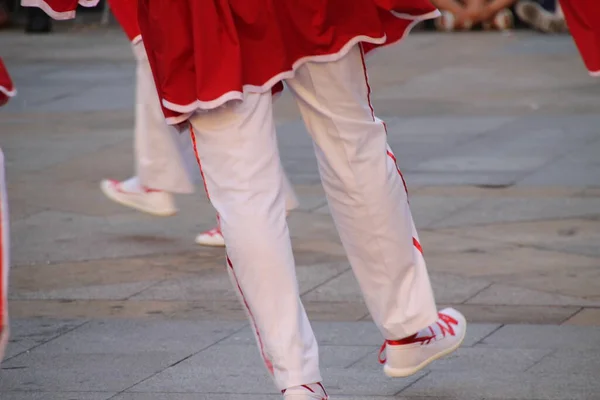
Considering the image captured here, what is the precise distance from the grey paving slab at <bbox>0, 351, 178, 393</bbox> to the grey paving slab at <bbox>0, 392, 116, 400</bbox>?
3cm

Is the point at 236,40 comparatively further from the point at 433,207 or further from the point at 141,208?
the point at 433,207

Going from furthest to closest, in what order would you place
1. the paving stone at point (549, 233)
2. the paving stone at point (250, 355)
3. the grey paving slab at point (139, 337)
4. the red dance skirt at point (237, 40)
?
1. the paving stone at point (549, 233)
2. the grey paving slab at point (139, 337)
3. the paving stone at point (250, 355)
4. the red dance skirt at point (237, 40)

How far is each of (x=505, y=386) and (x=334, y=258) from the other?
71.4 inches

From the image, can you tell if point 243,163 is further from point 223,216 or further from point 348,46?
point 348,46

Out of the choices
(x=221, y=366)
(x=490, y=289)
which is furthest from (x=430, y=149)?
(x=221, y=366)

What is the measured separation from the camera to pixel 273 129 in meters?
3.29

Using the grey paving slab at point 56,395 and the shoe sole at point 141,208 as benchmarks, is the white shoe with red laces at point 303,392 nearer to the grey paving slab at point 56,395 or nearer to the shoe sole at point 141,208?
the grey paving slab at point 56,395

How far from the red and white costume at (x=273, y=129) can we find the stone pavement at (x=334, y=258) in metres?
0.42

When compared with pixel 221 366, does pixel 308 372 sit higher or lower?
higher

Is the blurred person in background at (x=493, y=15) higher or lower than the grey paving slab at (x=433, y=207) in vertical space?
lower

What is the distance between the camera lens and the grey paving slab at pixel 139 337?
4148 mm

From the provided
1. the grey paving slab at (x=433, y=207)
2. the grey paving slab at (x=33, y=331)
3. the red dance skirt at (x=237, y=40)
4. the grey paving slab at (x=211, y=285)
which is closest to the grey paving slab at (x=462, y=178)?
the grey paving slab at (x=433, y=207)

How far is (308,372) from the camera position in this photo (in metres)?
3.24

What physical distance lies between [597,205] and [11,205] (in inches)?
112
